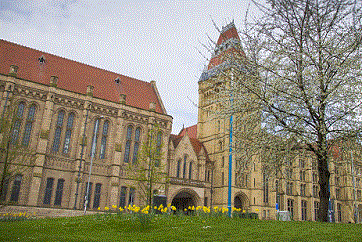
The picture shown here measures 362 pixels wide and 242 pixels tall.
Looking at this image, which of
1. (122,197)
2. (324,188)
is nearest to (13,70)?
(122,197)

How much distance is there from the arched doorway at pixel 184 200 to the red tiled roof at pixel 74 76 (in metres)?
12.2

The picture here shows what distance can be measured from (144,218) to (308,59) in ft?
30.1

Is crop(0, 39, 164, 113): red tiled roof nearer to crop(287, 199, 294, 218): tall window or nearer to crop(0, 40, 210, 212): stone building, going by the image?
crop(0, 40, 210, 212): stone building

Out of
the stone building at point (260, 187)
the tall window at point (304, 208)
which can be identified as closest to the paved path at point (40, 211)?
the stone building at point (260, 187)

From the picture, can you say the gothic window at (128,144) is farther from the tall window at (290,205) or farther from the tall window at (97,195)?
the tall window at (290,205)

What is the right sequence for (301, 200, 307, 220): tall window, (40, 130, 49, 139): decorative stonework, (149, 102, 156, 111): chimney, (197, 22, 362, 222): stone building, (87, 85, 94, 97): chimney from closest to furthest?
(40, 130, 49, 139): decorative stonework < (87, 85, 94, 97): chimney < (149, 102, 156, 111): chimney < (197, 22, 362, 222): stone building < (301, 200, 307, 220): tall window

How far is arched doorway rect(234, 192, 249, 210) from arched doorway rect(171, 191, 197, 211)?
23.2 ft

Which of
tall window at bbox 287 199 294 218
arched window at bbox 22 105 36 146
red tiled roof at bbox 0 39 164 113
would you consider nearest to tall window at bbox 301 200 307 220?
tall window at bbox 287 199 294 218

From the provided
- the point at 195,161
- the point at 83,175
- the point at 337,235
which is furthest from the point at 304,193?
the point at 337,235

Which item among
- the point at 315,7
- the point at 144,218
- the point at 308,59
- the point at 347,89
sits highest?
the point at 315,7

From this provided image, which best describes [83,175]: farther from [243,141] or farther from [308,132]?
[308,132]

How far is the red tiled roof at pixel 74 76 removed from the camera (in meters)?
36.7

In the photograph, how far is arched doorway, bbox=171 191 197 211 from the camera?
43.4 meters

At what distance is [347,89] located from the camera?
12.6m
